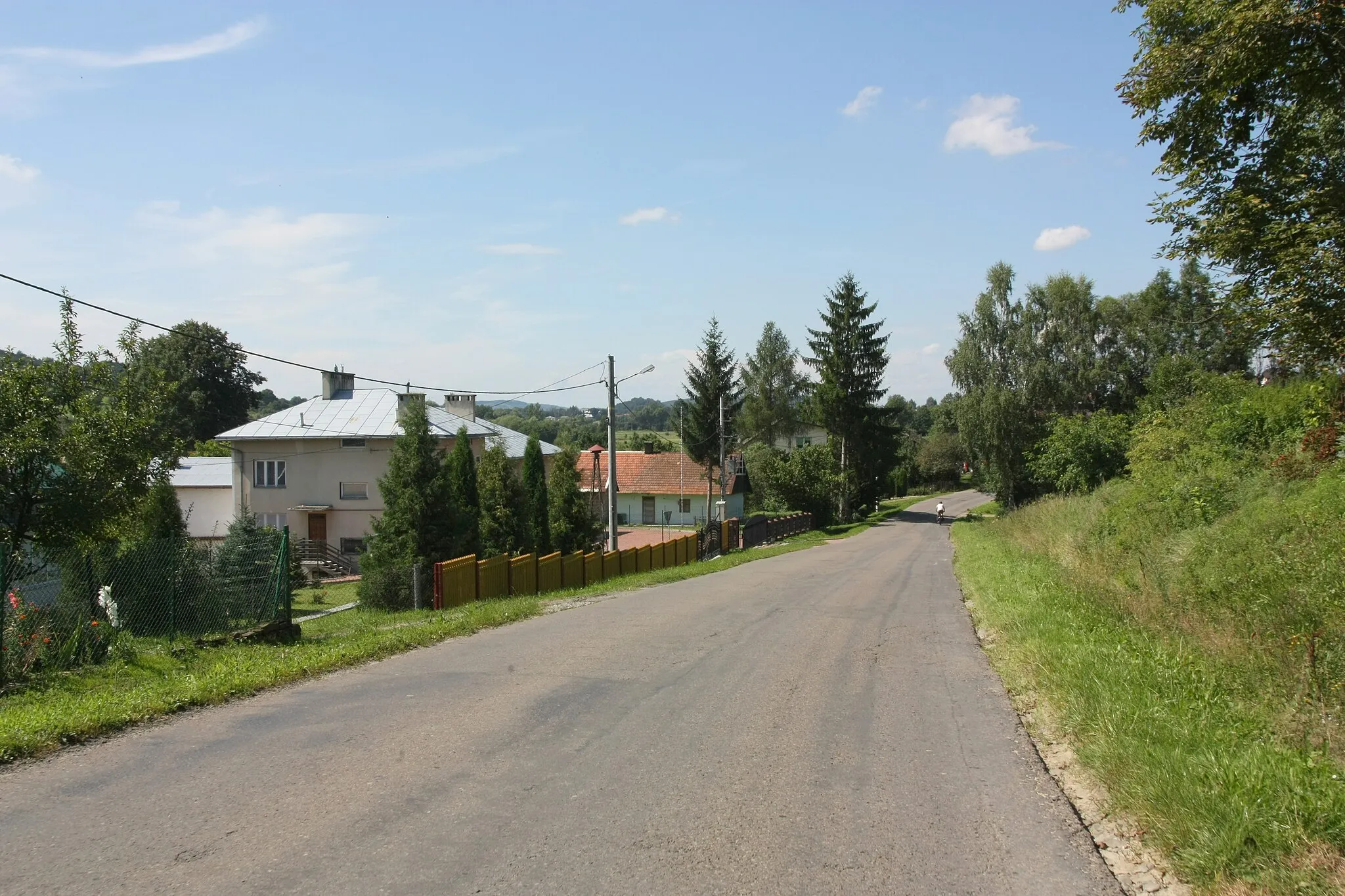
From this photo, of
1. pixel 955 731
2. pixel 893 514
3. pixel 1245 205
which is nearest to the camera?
pixel 955 731

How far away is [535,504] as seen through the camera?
29.4 meters

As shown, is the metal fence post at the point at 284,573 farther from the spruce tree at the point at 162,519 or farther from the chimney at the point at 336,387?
the chimney at the point at 336,387

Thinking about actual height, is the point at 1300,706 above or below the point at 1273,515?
below

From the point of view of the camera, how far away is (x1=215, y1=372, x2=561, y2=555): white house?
135 feet

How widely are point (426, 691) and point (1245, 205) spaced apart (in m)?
11.4

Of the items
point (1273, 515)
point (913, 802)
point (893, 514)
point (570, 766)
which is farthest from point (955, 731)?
point (893, 514)

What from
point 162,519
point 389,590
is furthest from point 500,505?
point 162,519

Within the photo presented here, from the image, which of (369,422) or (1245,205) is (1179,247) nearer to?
(1245,205)

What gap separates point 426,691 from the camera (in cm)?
895

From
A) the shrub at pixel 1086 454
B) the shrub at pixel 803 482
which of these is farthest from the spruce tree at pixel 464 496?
the shrub at pixel 803 482

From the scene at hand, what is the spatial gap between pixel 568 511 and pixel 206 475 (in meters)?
24.5

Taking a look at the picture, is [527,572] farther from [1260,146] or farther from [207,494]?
[207,494]

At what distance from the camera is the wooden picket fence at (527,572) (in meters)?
19.4

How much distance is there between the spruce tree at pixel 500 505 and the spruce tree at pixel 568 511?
3095 mm
